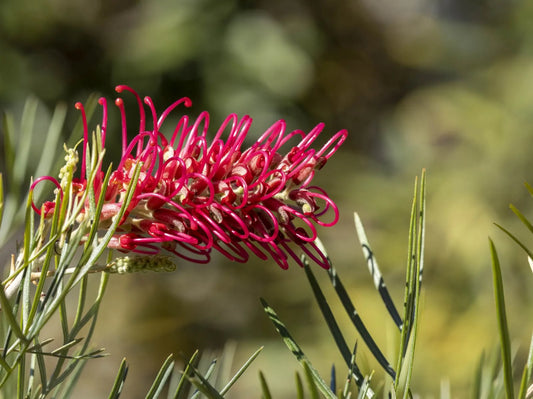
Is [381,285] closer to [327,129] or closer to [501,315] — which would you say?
[501,315]

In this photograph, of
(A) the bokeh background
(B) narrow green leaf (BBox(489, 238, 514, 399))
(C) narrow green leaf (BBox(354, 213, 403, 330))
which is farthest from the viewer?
(A) the bokeh background

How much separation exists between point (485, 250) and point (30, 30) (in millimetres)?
933

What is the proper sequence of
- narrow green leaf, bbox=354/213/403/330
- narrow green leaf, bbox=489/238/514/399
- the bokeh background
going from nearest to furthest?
narrow green leaf, bbox=489/238/514/399 < narrow green leaf, bbox=354/213/403/330 < the bokeh background

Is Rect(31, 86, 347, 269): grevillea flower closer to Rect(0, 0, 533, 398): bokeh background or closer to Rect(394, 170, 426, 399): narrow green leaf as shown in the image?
Rect(394, 170, 426, 399): narrow green leaf

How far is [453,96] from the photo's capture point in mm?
1370

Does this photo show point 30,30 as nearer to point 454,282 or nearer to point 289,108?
point 289,108

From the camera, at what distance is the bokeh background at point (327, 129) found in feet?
3.65

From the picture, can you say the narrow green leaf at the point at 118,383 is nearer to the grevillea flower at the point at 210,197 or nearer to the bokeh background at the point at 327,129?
the grevillea flower at the point at 210,197

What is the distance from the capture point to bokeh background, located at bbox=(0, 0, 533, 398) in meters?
1.11

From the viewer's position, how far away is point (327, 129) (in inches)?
58.7

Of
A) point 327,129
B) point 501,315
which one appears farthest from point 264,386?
point 327,129

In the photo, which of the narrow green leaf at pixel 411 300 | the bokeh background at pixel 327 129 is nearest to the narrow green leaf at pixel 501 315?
the narrow green leaf at pixel 411 300

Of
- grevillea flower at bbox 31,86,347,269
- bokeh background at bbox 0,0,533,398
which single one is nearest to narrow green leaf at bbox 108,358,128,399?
grevillea flower at bbox 31,86,347,269

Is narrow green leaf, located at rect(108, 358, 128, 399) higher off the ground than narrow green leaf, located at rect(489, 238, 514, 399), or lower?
lower
